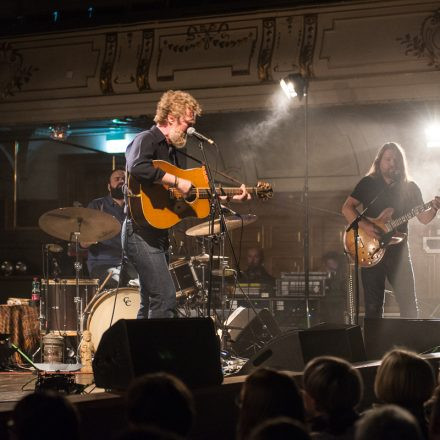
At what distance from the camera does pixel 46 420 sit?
2568 mm

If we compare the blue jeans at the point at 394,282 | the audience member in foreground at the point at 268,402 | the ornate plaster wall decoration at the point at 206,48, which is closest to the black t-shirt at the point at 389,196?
the blue jeans at the point at 394,282

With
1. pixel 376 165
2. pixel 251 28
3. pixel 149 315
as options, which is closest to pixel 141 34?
pixel 251 28

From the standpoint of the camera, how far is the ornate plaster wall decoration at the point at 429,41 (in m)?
10.7

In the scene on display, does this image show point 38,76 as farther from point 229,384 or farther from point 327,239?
point 229,384

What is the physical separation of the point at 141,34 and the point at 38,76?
189cm

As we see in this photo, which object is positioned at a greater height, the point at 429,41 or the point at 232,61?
the point at 232,61

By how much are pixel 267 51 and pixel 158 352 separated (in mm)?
7979

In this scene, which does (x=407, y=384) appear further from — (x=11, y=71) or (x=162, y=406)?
(x=11, y=71)

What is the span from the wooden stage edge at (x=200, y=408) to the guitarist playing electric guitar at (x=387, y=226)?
2.66m

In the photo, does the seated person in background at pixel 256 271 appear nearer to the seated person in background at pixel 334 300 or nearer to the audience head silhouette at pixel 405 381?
the seated person in background at pixel 334 300

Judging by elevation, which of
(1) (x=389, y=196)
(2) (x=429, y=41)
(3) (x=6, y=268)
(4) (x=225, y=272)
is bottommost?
(4) (x=225, y=272)

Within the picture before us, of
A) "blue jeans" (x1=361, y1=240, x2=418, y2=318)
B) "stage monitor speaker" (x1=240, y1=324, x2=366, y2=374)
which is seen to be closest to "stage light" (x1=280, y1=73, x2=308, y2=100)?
"blue jeans" (x1=361, y1=240, x2=418, y2=318)

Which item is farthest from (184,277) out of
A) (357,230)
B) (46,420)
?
(46,420)

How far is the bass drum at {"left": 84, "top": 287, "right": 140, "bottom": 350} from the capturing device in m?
8.31
